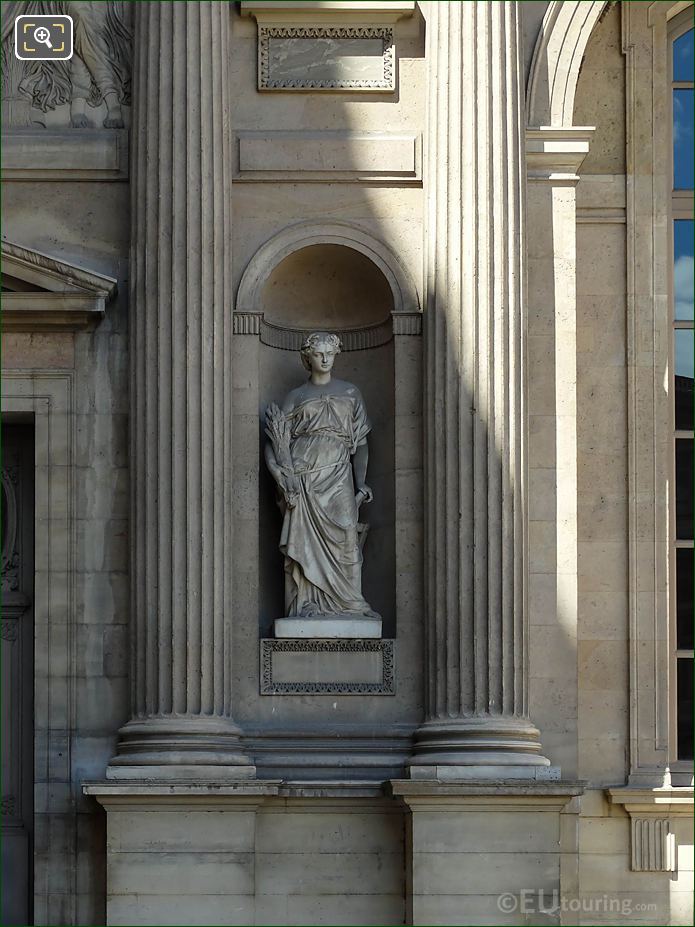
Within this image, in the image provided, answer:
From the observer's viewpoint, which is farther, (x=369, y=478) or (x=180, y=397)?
(x=369, y=478)

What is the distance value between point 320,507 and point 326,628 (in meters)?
0.96

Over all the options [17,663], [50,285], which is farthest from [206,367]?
[17,663]

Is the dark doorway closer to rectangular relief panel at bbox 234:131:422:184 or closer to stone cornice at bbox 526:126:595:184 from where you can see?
rectangular relief panel at bbox 234:131:422:184

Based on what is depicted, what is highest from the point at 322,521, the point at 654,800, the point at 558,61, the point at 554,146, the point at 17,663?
the point at 558,61

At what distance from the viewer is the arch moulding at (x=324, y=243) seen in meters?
16.7

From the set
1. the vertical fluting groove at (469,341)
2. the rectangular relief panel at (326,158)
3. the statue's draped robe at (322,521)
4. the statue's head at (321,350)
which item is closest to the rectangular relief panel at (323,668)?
the statue's draped robe at (322,521)

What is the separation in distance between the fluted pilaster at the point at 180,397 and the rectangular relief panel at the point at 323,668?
1.39ft

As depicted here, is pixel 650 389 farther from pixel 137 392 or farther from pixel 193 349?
pixel 137 392

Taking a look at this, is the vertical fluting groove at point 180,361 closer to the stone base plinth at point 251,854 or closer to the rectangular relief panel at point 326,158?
the rectangular relief panel at point 326,158

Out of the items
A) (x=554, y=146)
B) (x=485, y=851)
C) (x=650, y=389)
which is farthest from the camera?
(x=650, y=389)

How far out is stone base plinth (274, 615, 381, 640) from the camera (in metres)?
16.3

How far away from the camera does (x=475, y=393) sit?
1628 centimetres

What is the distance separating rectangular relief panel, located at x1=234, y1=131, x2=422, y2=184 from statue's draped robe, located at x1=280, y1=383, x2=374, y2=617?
182cm

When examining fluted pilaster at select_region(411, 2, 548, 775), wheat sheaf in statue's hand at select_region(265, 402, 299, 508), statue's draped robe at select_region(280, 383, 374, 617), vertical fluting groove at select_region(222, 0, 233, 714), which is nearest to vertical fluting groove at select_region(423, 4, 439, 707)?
fluted pilaster at select_region(411, 2, 548, 775)
